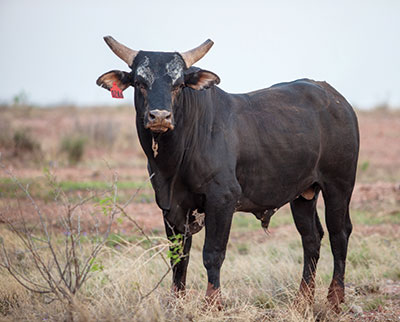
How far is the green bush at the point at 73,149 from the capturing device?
1783cm

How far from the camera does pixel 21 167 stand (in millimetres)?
15633

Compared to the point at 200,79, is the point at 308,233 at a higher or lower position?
lower

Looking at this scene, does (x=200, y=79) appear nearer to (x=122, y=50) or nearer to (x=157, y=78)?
(x=157, y=78)

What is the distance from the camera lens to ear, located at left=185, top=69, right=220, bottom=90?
197 inches

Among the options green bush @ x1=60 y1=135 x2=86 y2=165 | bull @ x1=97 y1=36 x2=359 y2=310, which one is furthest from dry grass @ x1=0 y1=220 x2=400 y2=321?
green bush @ x1=60 y1=135 x2=86 y2=165

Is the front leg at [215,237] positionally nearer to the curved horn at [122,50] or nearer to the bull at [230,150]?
the bull at [230,150]

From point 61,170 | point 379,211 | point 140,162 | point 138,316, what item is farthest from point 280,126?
point 140,162

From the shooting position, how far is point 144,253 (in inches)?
159

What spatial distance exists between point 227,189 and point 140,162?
1399 centimetres

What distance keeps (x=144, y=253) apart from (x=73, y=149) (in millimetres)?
14441

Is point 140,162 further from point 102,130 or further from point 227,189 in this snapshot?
point 227,189

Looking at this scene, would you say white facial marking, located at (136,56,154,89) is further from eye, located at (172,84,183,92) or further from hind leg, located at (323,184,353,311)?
hind leg, located at (323,184,353,311)

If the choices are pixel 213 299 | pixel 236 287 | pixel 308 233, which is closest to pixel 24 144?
pixel 236 287

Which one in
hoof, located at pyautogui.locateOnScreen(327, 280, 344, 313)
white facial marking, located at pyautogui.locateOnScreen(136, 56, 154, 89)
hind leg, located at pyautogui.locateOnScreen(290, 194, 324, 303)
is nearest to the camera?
white facial marking, located at pyautogui.locateOnScreen(136, 56, 154, 89)
